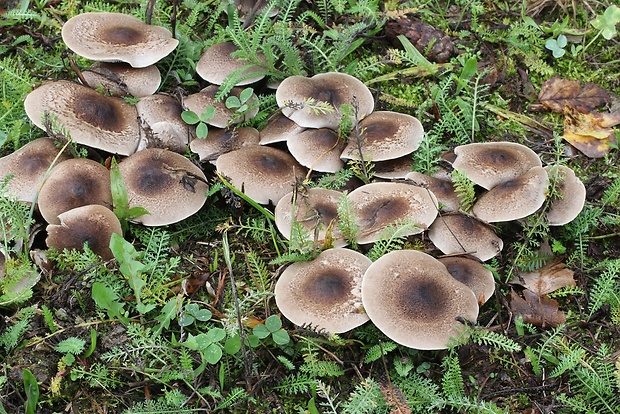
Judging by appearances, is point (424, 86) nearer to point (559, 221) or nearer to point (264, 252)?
point (559, 221)

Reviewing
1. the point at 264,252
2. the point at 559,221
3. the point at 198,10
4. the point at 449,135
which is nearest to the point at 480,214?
the point at 559,221

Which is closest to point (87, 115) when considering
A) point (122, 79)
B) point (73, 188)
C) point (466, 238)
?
point (122, 79)

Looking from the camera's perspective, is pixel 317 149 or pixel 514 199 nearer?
pixel 514 199

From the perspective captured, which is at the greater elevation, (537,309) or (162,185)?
(162,185)

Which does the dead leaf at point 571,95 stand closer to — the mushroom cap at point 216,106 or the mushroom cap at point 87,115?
the mushroom cap at point 216,106

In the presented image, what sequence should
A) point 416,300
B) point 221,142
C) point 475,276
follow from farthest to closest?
point 221,142 < point 475,276 < point 416,300

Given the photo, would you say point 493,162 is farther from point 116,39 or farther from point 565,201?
point 116,39
